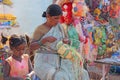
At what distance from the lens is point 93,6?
17.3 ft

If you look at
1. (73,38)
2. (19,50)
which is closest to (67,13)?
(73,38)

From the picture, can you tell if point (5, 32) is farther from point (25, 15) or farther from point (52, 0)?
point (52, 0)

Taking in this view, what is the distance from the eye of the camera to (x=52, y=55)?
2943 millimetres

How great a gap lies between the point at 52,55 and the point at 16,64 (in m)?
0.36

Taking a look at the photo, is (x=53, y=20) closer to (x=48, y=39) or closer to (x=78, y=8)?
(x=48, y=39)

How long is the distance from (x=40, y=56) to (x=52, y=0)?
2.16 metres

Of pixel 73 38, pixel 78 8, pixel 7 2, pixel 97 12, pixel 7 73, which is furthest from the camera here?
pixel 97 12

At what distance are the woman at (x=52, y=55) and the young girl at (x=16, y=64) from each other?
0.11 meters

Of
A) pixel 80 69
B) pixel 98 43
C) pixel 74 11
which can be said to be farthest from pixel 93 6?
pixel 80 69

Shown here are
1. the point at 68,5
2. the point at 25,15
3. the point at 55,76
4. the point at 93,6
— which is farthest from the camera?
the point at 93,6

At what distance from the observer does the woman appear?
290cm

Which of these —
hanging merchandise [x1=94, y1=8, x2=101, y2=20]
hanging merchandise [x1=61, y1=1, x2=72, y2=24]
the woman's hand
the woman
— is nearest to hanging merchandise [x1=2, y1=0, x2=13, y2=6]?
hanging merchandise [x1=61, y1=1, x2=72, y2=24]

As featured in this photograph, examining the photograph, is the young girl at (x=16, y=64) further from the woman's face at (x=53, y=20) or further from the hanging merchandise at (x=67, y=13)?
the hanging merchandise at (x=67, y=13)

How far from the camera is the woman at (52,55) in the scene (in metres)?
2.90
